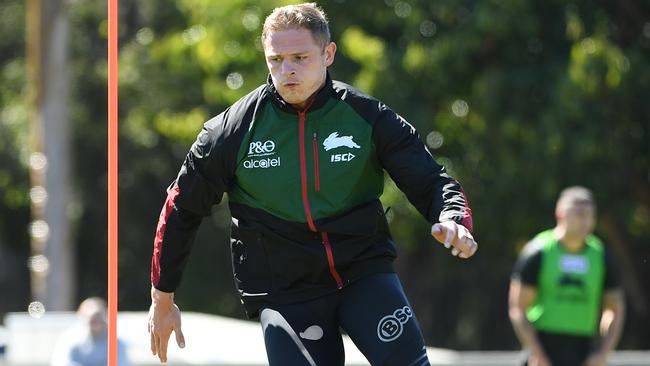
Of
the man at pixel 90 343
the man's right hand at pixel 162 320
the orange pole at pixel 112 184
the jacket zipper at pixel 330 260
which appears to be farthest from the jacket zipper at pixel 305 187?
the man at pixel 90 343

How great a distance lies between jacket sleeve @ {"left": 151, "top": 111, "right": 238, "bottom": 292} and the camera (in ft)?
17.3

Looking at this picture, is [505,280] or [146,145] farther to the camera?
[146,145]

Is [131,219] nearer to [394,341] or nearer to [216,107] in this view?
[216,107]

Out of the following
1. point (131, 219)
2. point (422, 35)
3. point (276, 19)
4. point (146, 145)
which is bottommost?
point (131, 219)

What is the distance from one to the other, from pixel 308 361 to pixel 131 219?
2795 centimetres

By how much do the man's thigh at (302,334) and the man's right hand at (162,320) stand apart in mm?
427

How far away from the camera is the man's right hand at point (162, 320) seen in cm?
550

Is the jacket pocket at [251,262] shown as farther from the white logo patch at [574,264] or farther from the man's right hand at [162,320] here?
the white logo patch at [574,264]

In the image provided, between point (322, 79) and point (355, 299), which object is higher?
point (322, 79)

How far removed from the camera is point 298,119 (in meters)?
5.25

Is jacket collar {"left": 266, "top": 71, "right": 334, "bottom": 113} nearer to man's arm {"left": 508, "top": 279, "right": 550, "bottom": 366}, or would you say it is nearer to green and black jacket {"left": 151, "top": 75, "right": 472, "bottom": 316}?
green and black jacket {"left": 151, "top": 75, "right": 472, "bottom": 316}

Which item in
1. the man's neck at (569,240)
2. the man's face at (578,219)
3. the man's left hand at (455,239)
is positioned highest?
the man's left hand at (455,239)

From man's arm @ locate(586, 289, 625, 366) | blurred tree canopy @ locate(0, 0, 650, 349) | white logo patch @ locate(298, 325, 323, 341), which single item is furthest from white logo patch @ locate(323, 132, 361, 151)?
blurred tree canopy @ locate(0, 0, 650, 349)

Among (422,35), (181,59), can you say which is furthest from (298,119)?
(181,59)
